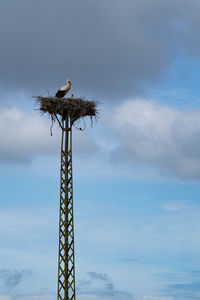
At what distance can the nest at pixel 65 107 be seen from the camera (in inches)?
1125

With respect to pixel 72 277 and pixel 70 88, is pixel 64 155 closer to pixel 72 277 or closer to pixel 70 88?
pixel 70 88

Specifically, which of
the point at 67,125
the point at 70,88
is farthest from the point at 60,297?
the point at 70,88

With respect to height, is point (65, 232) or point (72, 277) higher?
point (65, 232)

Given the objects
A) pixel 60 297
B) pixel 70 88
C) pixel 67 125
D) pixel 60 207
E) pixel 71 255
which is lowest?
pixel 60 297

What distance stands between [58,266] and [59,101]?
793cm

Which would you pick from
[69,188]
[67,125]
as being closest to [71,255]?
[69,188]

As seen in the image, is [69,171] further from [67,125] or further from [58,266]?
[58,266]

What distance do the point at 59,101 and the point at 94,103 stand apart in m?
1.88

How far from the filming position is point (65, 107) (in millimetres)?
28562

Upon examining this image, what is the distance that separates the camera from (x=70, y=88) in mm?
29766

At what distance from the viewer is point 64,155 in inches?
1121

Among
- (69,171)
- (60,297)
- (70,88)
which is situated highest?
(70,88)

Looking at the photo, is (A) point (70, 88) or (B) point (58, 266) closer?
(B) point (58, 266)

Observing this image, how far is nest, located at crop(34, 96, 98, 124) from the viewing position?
28.6 metres
